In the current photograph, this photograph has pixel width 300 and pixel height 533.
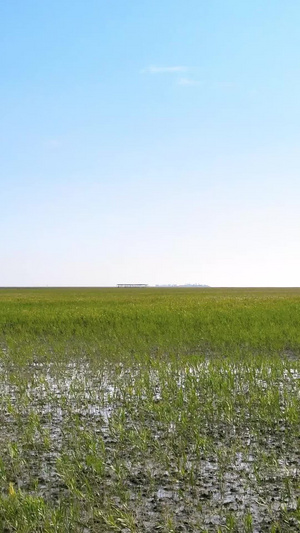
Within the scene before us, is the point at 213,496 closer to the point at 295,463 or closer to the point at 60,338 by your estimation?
the point at 295,463

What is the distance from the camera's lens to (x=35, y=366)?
12250mm

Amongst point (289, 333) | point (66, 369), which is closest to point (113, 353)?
point (66, 369)

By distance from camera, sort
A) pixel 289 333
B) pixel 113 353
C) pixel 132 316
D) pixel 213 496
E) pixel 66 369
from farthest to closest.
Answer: pixel 132 316 → pixel 289 333 → pixel 113 353 → pixel 66 369 → pixel 213 496

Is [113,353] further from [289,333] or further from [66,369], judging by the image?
[289,333]

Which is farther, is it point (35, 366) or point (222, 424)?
point (35, 366)

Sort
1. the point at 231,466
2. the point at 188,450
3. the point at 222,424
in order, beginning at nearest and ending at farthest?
the point at 231,466, the point at 188,450, the point at 222,424

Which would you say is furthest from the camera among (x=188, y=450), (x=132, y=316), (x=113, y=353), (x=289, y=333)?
(x=132, y=316)

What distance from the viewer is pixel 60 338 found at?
56.4 ft

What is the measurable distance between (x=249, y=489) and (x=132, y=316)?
15801mm

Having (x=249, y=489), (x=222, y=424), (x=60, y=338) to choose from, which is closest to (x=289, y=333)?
(x=60, y=338)

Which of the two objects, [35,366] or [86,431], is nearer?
[86,431]

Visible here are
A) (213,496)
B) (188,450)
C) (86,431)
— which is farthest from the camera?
(86,431)

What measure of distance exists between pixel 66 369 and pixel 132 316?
29.6 feet

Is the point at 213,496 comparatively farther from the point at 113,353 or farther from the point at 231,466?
the point at 113,353
